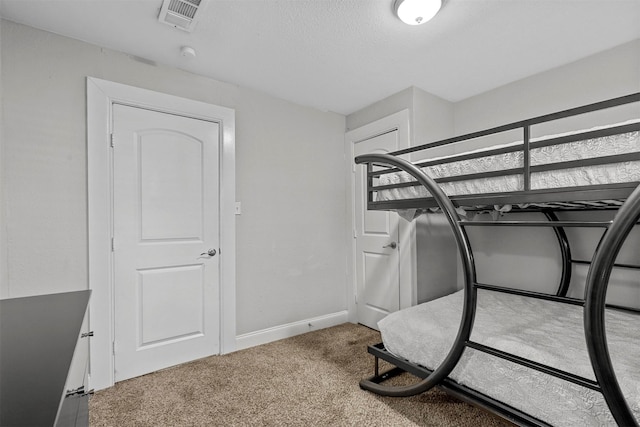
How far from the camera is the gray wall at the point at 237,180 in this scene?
1.77 m

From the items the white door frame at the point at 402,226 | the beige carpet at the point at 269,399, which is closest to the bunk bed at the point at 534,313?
the beige carpet at the point at 269,399

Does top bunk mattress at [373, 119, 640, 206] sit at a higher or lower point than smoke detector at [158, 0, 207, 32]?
lower

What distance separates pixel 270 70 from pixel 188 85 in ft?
2.08

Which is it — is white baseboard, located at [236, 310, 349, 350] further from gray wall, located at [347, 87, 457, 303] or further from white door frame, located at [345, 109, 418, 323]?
gray wall, located at [347, 87, 457, 303]

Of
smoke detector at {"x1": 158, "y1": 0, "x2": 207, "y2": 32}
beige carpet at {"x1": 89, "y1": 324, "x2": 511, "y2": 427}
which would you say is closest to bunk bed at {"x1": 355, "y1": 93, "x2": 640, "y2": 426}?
beige carpet at {"x1": 89, "y1": 324, "x2": 511, "y2": 427}

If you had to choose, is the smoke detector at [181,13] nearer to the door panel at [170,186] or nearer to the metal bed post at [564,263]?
the door panel at [170,186]

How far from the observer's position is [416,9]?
1.61m

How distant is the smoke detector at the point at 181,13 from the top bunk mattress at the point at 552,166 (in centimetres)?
149

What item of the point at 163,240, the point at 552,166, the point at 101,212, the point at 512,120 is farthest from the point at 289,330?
the point at 512,120

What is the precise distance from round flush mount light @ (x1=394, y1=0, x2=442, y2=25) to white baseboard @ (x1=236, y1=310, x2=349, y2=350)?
8.24ft

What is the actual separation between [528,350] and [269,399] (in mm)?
1414

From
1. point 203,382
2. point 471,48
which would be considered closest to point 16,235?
point 203,382

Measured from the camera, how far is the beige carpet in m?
1.66

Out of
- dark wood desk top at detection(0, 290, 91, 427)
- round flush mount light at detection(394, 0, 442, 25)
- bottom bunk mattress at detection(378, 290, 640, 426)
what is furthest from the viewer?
round flush mount light at detection(394, 0, 442, 25)
